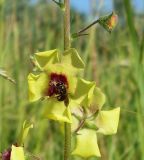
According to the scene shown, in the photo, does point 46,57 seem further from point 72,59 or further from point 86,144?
point 86,144

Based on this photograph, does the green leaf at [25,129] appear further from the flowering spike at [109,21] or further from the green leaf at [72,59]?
the flowering spike at [109,21]

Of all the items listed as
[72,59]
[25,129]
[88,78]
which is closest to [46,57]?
[72,59]

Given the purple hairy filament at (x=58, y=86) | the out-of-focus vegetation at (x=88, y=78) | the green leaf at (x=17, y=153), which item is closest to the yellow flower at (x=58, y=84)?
the purple hairy filament at (x=58, y=86)

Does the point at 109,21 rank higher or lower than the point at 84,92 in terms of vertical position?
higher

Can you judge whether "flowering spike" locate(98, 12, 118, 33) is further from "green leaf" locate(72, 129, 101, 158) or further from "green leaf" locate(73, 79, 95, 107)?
"green leaf" locate(72, 129, 101, 158)

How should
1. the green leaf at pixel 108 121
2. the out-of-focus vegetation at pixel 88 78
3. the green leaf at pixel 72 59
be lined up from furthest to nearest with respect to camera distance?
the out-of-focus vegetation at pixel 88 78
the green leaf at pixel 108 121
the green leaf at pixel 72 59

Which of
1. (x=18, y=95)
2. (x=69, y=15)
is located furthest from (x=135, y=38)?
(x=18, y=95)

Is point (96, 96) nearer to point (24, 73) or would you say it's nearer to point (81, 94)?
point (81, 94)
